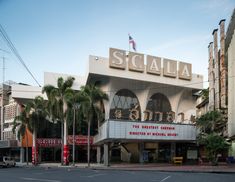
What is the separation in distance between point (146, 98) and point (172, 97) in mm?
6066

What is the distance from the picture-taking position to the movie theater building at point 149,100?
55688 mm

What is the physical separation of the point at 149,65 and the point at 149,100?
833cm

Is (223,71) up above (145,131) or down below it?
above

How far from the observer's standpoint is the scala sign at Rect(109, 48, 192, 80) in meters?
59.4

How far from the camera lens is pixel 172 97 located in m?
70.1

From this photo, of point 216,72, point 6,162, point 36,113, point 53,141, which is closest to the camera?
point 6,162

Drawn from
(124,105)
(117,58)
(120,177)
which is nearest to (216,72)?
(117,58)

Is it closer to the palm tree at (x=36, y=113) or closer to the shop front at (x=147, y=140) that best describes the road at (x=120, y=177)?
the shop front at (x=147, y=140)

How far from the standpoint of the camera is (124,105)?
2611 inches

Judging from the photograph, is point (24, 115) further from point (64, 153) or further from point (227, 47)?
point (227, 47)

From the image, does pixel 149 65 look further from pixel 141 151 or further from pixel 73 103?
pixel 73 103

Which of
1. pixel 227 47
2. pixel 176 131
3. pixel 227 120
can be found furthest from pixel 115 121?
pixel 227 47

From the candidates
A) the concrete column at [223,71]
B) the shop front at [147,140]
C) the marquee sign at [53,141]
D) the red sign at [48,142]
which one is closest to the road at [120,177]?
the shop front at [147,140]

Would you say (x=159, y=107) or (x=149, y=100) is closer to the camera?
(x=149, y=100)
